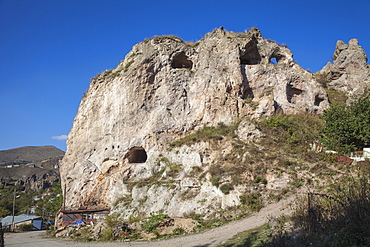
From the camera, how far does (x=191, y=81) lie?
25.4 metres

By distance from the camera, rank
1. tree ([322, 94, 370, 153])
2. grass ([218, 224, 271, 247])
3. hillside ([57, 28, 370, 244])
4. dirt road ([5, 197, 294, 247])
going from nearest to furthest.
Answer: grass ([218, 224, 271, 247])
dirt road ([5, 197, 294, 247])
hillside ([57, 28, 370, 244])
tree ([322, 94, 370, 153])

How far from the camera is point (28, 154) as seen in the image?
146m

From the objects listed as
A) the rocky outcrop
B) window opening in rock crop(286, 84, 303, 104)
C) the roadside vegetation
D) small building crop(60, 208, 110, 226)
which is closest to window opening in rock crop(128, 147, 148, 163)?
small building crop(60, 208, 110, 226)

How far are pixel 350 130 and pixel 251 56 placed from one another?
39.2 feet

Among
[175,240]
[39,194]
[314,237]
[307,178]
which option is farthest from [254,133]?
[39,194]

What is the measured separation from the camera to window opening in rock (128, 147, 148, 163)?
934 inches

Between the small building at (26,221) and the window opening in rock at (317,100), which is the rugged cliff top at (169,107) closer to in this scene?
the window opening in rock at (317,100)

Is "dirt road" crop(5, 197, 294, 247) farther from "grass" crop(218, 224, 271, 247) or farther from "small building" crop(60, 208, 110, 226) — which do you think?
"small building" crop(60, 208, 110, 226)

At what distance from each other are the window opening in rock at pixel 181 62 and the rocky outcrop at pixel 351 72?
17227 millimetres

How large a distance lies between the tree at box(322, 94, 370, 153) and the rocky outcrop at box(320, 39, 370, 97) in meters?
10.9

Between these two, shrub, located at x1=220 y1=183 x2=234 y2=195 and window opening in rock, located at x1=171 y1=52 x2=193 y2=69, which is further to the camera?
window opening in rock, located at x1=171 y1=52 x2=193 y2=69

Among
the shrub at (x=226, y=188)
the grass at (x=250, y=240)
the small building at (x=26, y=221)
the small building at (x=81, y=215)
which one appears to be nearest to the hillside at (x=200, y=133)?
the shrub at (x=226, y=188)

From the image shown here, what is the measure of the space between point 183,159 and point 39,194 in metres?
70.0

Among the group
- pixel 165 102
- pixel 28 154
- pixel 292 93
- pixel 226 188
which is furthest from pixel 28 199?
pixel 28 154
